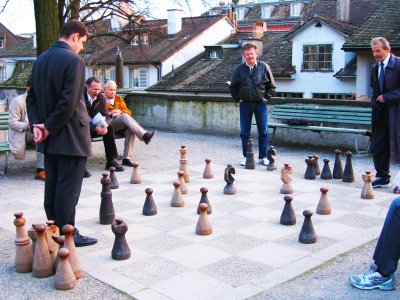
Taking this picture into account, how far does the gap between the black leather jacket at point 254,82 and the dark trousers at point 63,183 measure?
518cm

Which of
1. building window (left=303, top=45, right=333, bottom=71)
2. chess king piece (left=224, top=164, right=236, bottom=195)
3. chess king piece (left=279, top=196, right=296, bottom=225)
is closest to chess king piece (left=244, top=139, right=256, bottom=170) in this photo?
chess king piece (left=224, top=164, right=236, bottom=195)

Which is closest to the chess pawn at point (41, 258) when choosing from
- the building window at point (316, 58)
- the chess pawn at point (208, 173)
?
the chess pawn at point (208, 173)

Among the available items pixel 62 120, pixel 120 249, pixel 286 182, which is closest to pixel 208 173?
pixel 286 182

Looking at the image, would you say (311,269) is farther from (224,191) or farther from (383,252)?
(224,191)

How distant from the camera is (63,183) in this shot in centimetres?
505

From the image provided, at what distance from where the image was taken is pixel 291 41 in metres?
36.3

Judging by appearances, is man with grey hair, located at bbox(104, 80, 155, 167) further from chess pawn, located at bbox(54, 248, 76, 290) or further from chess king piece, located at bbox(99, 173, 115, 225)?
chess pawn, located at bbox(54, 248, 76, 290)

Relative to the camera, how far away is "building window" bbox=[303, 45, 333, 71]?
35.0 metres

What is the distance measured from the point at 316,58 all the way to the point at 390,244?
32.6 metres

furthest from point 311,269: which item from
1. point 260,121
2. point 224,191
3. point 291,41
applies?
point 291,41

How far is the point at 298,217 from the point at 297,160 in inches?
167

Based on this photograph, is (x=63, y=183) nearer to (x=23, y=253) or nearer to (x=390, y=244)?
(x=23, y=253)

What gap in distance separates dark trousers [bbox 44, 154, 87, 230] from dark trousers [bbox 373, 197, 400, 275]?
2.75 meters

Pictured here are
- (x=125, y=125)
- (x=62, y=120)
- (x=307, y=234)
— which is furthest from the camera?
(x=125, y=125)
